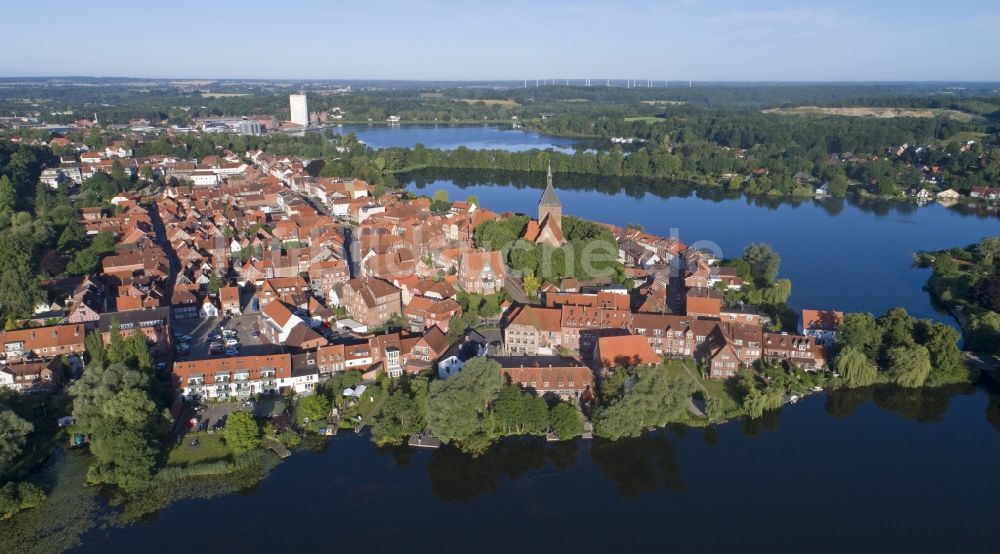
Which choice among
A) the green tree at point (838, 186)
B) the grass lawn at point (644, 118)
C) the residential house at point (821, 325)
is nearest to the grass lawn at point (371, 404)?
the residential house at point (821, 325)

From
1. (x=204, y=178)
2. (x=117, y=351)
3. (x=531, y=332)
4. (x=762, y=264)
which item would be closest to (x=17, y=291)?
(x=117, y=351)

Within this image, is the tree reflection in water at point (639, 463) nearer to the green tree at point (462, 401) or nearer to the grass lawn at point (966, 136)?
the green tree at point (462, 401)

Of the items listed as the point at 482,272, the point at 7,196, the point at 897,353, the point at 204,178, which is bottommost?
the point at 897,353

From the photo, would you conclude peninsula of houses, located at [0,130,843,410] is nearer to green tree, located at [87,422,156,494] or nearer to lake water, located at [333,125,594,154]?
green tree, located at [87,422,156,494]

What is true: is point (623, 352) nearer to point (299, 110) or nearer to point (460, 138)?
point (460, 138)

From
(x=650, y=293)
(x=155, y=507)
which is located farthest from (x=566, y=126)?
(x=155, y=507)

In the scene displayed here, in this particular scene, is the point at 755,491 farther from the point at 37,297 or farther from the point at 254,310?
the point at 37,297
